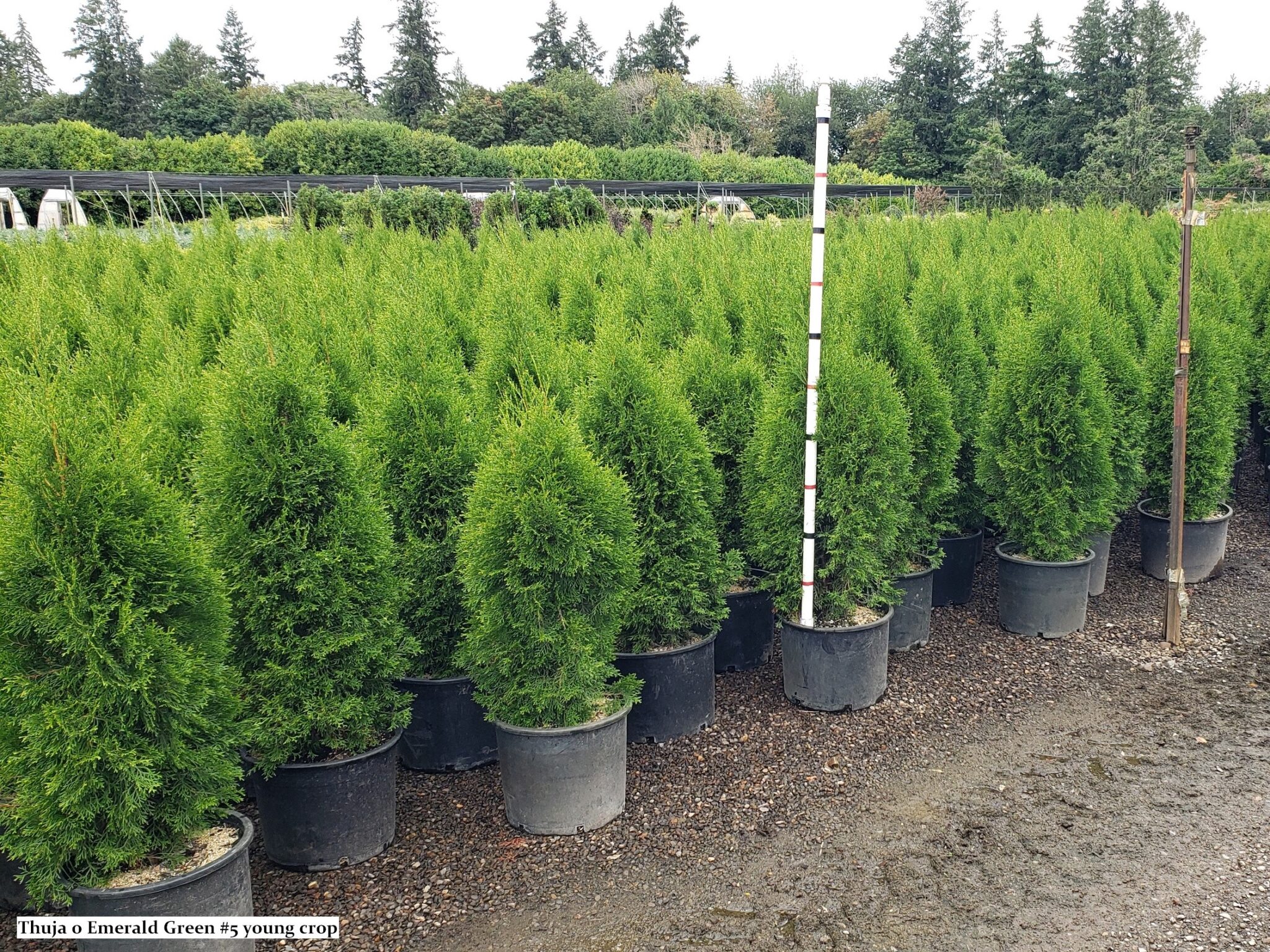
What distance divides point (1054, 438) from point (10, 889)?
19.1 feet

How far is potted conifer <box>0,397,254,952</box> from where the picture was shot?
9.84ft

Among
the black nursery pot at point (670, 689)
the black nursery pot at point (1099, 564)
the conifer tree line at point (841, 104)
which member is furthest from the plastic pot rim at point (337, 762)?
the conifer tree line at point (841, 104)

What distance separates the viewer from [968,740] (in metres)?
5.05

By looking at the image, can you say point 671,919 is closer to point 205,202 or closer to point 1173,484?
point 1173,484

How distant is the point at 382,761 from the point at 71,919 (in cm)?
118

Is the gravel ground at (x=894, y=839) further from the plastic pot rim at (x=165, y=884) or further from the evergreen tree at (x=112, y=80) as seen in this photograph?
the evergreen tree at (x=112, y=80)

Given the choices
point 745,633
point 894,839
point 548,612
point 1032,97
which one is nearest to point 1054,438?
point 745,633

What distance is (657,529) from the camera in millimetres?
4859

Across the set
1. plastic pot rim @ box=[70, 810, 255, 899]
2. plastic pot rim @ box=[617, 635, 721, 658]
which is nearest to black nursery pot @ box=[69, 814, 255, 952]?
plastic pot rim @ box=[70, 810, 255, 899]

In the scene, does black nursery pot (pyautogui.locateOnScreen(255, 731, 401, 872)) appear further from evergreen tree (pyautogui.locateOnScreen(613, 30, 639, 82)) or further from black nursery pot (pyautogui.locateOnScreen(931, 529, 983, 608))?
evergreen tree (pyautogui.locateOnScreen(613, 30, 639, 82))

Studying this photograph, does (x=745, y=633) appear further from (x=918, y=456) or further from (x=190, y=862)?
(x=190, y=862)

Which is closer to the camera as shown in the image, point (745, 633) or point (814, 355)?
point (814, 355)

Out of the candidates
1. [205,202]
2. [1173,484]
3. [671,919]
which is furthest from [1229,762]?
[205,202]

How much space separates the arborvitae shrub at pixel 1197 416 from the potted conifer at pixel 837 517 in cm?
284
